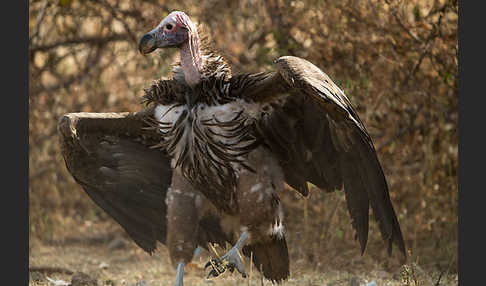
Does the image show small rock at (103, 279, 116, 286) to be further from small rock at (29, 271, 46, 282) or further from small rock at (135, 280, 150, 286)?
small rock at (29, 271, 46, 282)

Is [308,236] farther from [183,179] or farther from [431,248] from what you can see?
[183,179]

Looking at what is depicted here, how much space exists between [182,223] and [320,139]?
1.05m

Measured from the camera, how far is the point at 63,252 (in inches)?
270

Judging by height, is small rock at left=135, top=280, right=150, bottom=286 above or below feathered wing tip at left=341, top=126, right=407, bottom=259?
below

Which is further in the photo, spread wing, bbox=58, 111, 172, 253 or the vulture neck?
spread wing, bbox=58, 111, 172, 253

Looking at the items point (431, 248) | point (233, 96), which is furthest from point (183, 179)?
point (431, 248)

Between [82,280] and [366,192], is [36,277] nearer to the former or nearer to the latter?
[82,280]

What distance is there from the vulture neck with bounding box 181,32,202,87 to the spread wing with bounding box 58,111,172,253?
574mm

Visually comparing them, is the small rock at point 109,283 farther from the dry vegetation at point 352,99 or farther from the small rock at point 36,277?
the small rock at point 36,277

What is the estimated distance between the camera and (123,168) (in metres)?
5.00

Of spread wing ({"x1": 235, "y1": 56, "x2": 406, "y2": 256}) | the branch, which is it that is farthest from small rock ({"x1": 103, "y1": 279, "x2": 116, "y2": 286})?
the branch

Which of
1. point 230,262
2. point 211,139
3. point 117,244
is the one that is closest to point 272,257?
point 230,262

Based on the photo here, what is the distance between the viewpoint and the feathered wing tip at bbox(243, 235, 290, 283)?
469cm

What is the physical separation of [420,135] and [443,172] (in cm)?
39
